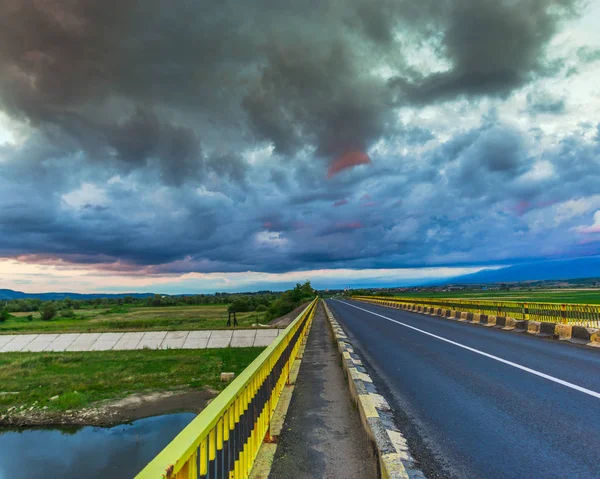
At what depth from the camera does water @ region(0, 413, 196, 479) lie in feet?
47.5

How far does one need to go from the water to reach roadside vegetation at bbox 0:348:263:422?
1.94 meters

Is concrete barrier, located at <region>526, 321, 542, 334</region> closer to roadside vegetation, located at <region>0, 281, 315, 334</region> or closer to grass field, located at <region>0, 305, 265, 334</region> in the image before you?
grass field, located at <region>0, 305, 265, 334</region>

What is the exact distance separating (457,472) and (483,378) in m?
4.91

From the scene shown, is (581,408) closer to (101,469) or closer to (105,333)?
(101,469)

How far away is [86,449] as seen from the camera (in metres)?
15.8

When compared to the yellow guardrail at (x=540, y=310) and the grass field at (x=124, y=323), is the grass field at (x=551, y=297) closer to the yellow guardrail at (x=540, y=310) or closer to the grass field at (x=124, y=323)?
the yellow guardrail at (x=540, y=310)

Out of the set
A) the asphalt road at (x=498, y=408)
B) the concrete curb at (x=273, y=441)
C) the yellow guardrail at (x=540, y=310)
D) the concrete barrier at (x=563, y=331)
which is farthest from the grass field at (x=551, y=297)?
the concrete curb at (x=273, y=441)

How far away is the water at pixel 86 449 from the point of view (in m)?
14.5

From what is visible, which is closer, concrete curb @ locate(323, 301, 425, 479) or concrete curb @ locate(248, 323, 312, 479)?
concrete curb @ locate(323, 301, 425, 479)

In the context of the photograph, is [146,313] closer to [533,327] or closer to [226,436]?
[533,327]

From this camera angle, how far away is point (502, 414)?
6.04 meters

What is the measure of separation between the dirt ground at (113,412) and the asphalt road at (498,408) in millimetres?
10982

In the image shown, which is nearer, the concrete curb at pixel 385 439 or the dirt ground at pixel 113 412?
the concrete curb at pixel 385 439

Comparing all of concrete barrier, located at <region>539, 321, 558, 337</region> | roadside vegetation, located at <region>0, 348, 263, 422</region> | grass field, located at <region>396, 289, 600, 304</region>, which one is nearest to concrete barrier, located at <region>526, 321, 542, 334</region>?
concrete barrier, located at <region>539, 321, 558, 337</region>
